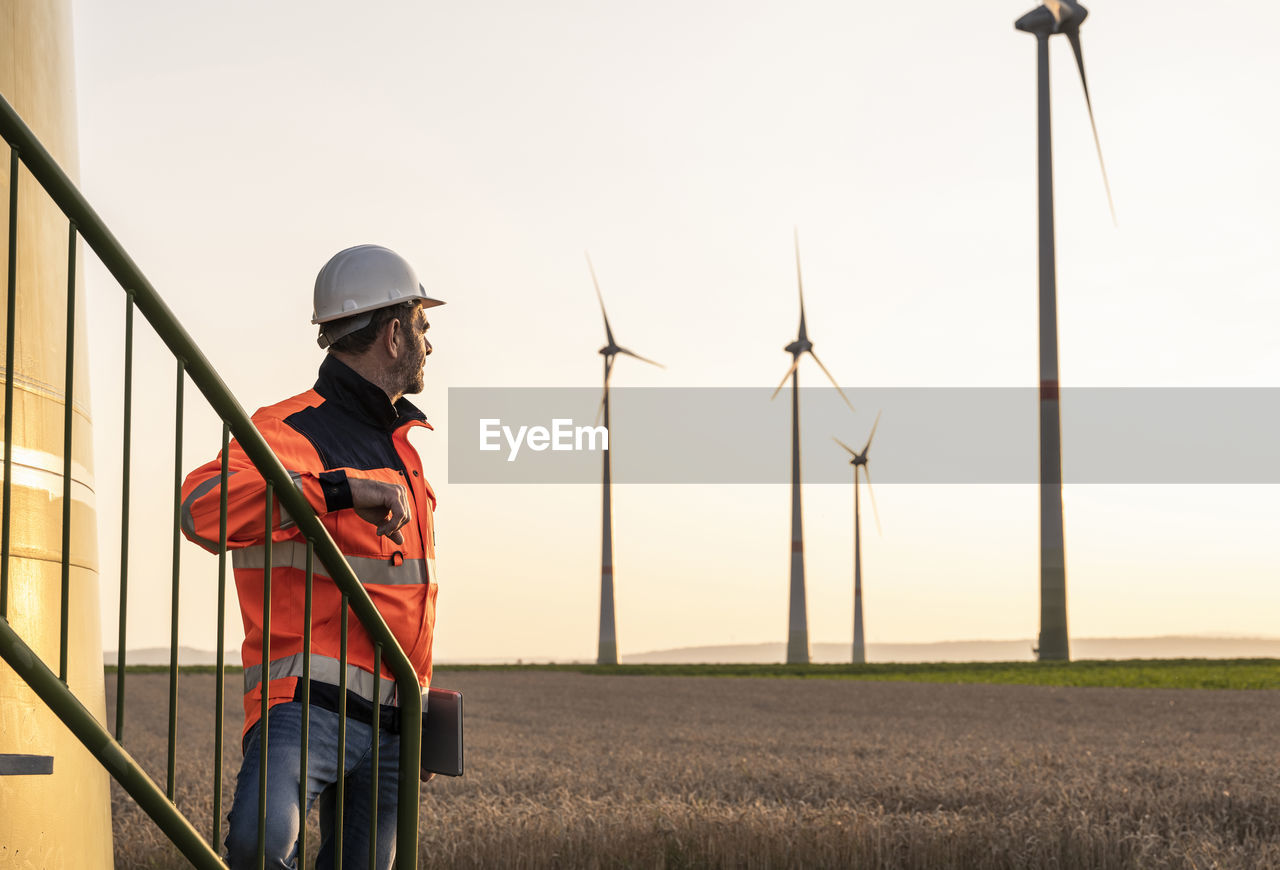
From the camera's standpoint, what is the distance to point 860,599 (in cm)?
6209

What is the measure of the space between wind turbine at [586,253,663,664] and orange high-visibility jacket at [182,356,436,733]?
46.8 m

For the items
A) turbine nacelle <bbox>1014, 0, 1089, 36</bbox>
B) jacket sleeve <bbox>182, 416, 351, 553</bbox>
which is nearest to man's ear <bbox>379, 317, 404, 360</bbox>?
jacket sleeve <bbox>182, 416, 351, 553</bbox>

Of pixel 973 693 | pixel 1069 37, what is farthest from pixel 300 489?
pixel 1069 37

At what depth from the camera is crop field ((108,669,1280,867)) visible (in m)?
7.95

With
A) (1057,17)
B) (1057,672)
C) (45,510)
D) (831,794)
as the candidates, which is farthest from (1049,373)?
(45,510)

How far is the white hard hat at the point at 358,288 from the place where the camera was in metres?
4.25

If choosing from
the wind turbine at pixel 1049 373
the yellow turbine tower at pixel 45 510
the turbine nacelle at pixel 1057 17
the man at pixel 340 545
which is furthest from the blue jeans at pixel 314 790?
the turbine nacelle at pixel 1057 17

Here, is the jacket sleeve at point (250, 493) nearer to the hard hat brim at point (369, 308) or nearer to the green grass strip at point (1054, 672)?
the hard hat brim at point (369, 308)

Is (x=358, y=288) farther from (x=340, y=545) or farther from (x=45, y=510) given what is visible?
(x=45, y=510)

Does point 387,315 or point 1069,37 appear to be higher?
point 1069,37

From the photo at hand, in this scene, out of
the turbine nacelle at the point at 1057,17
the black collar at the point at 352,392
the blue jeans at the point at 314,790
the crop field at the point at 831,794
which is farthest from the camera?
the turbine nacelle at the point at 1057,17

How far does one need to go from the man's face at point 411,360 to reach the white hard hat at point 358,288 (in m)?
0.09

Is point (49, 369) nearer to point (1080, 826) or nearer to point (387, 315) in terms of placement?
point (387, 315)

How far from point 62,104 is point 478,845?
475 centimetres
